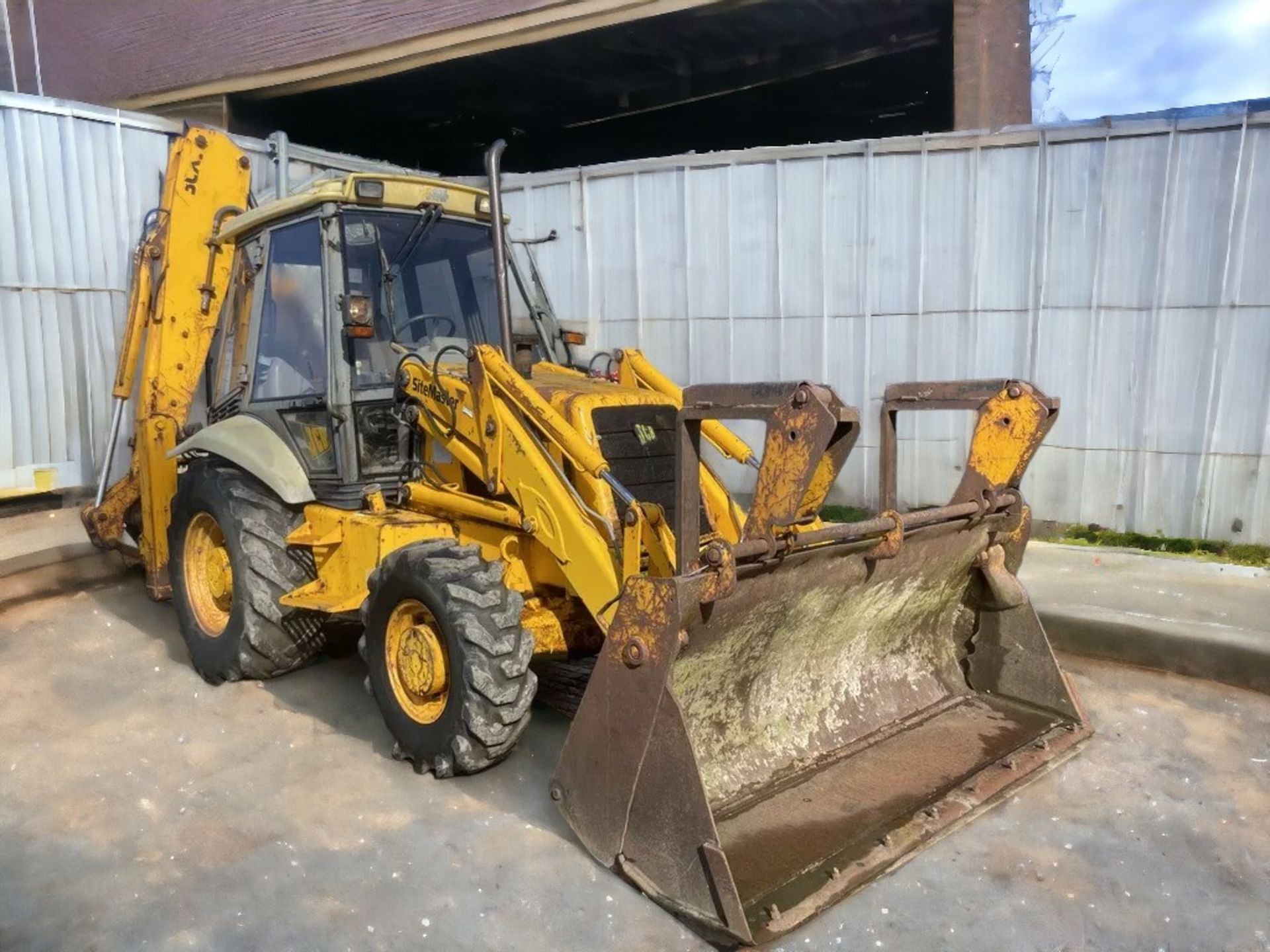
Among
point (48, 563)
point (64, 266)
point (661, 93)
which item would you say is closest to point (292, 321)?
point (48, 563)

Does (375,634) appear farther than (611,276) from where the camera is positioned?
No

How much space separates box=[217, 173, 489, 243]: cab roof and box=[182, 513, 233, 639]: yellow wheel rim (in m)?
1.67

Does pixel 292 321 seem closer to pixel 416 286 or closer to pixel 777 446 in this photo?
pixel 416 286

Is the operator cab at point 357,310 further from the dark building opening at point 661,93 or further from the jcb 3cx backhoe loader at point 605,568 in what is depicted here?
the dark building opening at point 661,93

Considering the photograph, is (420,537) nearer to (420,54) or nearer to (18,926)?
(18,926)

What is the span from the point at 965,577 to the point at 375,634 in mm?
2709

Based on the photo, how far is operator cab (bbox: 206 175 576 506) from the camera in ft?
15.1

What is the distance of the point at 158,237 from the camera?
607 cm

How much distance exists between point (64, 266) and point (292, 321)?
13.9 ft

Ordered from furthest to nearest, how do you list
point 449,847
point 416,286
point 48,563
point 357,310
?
point 48,563 → point 416,286 → point 357,310 → point 449,847

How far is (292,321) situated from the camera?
498 cm

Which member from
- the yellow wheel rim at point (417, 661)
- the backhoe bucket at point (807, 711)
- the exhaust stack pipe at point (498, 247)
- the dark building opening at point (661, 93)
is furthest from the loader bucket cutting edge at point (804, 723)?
the dark building opening at point (661, 93)

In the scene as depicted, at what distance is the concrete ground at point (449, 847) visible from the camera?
9.96 ft

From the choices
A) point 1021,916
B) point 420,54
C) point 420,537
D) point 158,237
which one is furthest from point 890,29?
point 1021,916
